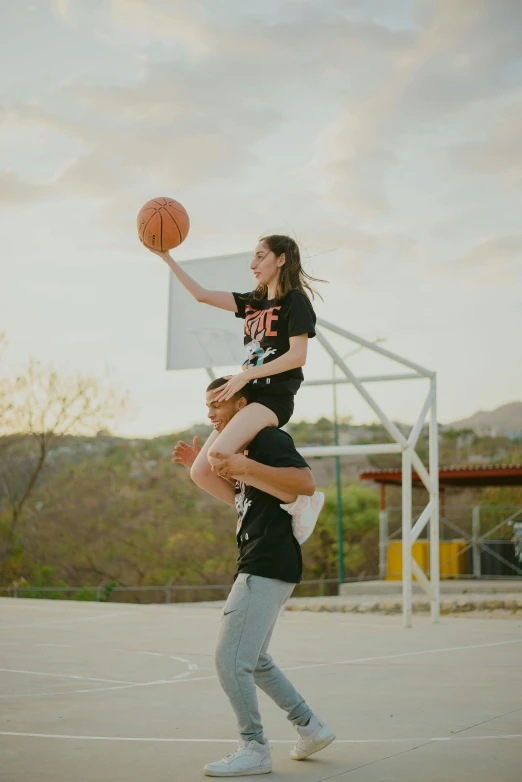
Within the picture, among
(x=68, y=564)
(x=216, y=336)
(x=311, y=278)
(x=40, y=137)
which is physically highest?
(x=40, y=137)

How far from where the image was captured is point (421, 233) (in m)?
25.0

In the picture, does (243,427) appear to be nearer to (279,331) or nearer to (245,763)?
(279,331)

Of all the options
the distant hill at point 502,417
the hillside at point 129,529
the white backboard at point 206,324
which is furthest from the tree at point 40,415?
the distant hill at point 502,417

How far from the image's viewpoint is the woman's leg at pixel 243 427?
151 inches

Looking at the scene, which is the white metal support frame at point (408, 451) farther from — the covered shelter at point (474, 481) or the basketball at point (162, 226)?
the covered shelter at point (474, 481)

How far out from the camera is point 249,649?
370cm

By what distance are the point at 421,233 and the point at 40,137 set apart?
11673 millimetres

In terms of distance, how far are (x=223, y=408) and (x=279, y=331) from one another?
42 cm

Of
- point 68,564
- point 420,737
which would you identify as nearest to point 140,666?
point 420,737

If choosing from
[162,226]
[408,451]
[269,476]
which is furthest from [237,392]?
A: [408,451]

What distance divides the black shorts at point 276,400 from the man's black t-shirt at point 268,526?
74mm

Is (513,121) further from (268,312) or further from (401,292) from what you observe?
(268,312)

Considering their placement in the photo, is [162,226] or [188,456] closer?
[188,456]

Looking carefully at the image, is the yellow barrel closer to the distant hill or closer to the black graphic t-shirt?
the black graphic t-shirt
